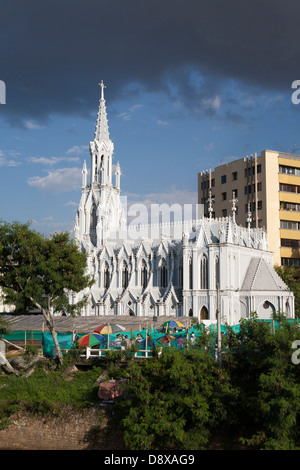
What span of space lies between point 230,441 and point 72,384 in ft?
37.3

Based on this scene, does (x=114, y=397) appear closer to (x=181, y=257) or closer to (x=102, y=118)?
(x=181, y=257)

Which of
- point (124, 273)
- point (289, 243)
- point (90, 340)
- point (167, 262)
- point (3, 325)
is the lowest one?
point (90, 340)

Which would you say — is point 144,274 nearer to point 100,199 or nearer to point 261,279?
point 100,199

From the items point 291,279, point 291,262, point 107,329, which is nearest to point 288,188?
point 291,262

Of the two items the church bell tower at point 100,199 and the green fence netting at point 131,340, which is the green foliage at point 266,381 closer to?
the green fence netting at point 131,340

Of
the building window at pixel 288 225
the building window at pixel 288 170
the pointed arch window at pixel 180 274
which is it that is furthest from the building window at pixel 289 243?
the pointed arch window at pixel 180 274

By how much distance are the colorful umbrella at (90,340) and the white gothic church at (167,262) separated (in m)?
15.1

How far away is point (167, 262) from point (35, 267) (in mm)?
34514

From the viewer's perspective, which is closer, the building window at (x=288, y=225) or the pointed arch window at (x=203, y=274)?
the pointed arch window at (x=203, y=274)

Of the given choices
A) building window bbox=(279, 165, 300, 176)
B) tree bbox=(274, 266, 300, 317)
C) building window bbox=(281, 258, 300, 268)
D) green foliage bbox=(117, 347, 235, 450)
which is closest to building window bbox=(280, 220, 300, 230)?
building window bbox=(281, 258, 300, 268)

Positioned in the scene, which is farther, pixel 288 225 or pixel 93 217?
pixel 288 225

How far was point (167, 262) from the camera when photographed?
6794 centimetres

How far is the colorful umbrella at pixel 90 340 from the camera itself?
36.7m

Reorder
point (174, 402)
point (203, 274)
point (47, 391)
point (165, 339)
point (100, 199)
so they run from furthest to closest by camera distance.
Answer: point (100, 199) < point (203, 274) < point (165, 339) < point (47, 391) < point (174, 402)
